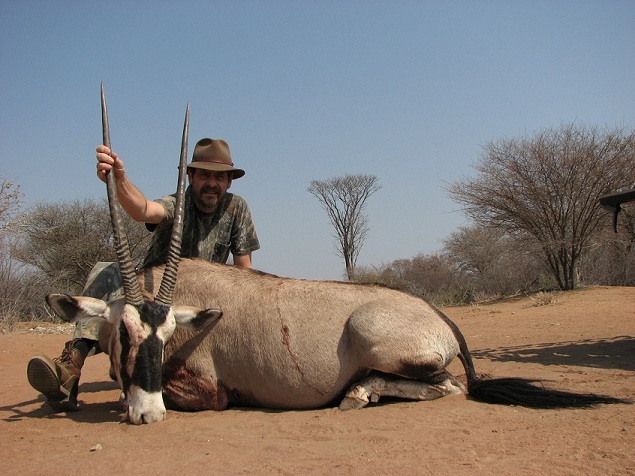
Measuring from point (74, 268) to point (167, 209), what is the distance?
17156 millimetres

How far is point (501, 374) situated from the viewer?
19.4ft

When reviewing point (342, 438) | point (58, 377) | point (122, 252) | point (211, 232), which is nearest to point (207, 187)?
point (211, 232)

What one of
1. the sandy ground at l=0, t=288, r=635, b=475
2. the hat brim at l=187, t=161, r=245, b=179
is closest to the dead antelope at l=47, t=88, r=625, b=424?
the sandy ground at l=0, t=288, r=635, b=475

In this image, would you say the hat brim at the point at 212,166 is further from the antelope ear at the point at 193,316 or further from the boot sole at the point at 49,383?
the boot sole at the point at 49,383

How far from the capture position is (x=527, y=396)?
4352mm

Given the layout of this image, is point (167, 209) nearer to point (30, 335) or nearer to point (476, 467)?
point (476, 467)

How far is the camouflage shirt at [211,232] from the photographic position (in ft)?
19.0

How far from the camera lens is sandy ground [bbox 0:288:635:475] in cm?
304

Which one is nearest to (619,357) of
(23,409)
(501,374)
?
(501,374)

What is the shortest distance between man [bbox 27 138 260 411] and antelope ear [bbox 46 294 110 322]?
14.0 inches

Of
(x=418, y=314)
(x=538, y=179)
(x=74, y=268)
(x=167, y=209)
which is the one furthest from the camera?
(x=74, y=268)

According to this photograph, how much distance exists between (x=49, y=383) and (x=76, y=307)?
647 mm

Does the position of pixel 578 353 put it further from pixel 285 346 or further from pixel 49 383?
pixel 49 383

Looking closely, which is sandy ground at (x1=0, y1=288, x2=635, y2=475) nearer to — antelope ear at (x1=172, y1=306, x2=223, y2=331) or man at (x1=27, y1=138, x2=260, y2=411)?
man at (x1=27, y1=138, x2=260, y2=411)
